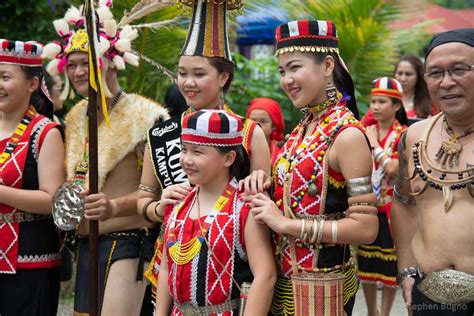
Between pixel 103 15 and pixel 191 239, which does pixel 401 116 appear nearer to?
pixel 103 15

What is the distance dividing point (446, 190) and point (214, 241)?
1.07 m

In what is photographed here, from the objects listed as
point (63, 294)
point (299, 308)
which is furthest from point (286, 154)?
point (63, 294)

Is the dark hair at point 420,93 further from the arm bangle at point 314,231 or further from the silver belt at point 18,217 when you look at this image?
the arm bangle at point 314,231

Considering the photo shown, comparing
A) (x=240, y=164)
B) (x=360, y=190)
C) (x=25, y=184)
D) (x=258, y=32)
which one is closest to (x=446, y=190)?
(x=360, y=190)

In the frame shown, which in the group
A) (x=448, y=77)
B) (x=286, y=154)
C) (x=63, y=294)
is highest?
(x=448, y=77)

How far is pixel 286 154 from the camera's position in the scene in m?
3.82

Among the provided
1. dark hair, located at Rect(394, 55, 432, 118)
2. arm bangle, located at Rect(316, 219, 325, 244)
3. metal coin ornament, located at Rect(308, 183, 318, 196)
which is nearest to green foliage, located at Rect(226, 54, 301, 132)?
dark hair, located at Rect(394, 55, 432, 118)

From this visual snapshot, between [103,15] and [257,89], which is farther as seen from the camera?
[257,89]

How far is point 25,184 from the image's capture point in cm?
465

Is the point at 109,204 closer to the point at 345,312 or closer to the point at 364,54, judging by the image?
the point at 345,312

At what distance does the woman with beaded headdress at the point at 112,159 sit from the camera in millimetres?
4641

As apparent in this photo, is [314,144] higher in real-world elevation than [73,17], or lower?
lower

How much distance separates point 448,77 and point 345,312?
3.90 ft

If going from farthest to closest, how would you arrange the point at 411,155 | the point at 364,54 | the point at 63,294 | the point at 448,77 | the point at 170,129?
the point at 364,54, the point at 63,294, the point at 170,129, the point at 411,155, the point at 448,77
